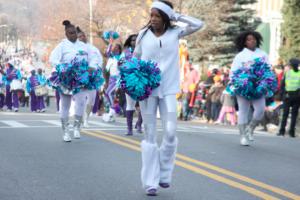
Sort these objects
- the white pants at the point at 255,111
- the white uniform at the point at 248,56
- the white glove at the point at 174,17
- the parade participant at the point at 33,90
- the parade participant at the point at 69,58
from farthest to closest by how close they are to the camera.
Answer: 1. the parade participant at the point at 33,90
2. the white pants at the point at 255,111
3. the white uniform at the point at 248,56
4. the parade participant at the point at 69,58
5. the white glove at the point at 174,17

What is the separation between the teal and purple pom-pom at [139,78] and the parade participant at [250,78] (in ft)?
17.4

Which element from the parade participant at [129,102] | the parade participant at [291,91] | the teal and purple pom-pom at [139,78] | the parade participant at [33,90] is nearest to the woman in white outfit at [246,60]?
the parade participant at [129,102]

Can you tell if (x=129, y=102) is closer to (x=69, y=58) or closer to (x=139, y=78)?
(x=69, y=58)

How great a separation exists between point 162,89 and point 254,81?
5.53 metres

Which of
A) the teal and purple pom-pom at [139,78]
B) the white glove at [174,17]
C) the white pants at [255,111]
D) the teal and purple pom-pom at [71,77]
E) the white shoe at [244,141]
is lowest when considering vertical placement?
the white shoe at [244,141]

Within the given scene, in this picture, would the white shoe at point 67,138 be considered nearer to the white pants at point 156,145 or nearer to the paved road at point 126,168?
the paved road at point 126,168

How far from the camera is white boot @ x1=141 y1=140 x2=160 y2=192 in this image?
24.6 ft

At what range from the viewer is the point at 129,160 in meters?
10.1

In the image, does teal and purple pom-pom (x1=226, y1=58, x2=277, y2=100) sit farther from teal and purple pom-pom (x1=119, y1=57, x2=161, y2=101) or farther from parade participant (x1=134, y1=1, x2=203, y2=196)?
teal and purple pom-pom (x1=119, y1=57, x2=161, y2=101)

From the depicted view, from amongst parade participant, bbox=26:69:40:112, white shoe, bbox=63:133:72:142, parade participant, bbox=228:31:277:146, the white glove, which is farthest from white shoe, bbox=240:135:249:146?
parade participant, bbox=26:69:40:112

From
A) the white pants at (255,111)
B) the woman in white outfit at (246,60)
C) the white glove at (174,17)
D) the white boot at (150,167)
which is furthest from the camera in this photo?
the white pants at (255,111)

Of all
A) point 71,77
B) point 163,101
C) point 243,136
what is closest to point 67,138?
point 71,77

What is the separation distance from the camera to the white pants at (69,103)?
41.9 ft

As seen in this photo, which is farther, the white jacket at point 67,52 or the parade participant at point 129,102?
the parade participant at point 129,102
